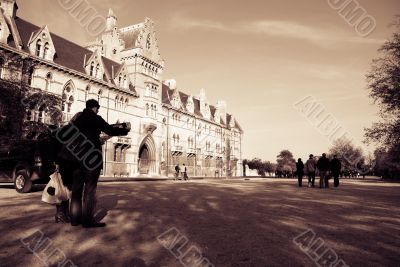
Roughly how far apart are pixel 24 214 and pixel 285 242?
516cm

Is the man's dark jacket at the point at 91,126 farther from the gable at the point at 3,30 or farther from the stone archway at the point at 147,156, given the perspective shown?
the stone archway at the point at 147,156

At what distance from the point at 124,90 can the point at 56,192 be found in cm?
3273

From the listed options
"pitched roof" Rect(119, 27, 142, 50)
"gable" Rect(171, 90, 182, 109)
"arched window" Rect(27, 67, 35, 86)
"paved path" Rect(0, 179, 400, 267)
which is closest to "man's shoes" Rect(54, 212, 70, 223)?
"paved path" Rect(0, 179, 400, 267)

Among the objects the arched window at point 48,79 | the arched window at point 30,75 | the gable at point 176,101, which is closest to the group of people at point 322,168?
the arched window at point 48,79

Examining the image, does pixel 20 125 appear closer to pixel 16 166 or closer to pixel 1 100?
pixel 1 100

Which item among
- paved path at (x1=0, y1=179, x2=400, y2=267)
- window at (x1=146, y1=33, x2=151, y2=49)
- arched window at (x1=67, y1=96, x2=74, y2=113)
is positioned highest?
window at (x1=146, y1=33, x2=151, y2=49)

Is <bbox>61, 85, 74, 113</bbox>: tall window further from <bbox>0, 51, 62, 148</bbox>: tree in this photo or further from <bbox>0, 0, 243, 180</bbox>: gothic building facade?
<bbox>0, 51, 62, 148</bbox>: tree

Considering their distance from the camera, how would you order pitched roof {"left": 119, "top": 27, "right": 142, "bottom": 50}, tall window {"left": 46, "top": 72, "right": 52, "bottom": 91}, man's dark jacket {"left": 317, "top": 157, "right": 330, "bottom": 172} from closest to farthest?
1. man's dark jacket {"left": 317, "top": 157, "right": 330, "bottom": 172}
2. tall window {"left": 46, "top": 72, "right": 52, "bottom": 91}
3. pitched roof {"left": 119, "top": 27, "right": 142, "bottom": 50}

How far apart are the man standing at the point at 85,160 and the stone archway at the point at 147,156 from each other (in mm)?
35260

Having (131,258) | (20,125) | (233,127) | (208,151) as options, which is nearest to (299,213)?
(131,258)

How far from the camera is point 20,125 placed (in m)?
18.5

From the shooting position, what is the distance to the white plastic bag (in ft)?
17.3

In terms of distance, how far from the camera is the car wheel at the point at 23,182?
431 inches

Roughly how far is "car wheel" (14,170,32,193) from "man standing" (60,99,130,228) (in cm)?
696
